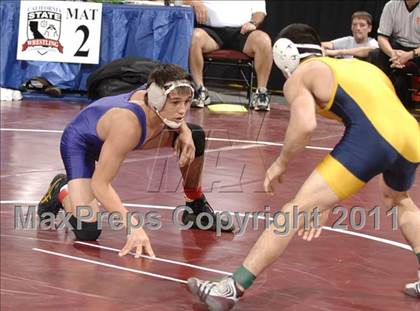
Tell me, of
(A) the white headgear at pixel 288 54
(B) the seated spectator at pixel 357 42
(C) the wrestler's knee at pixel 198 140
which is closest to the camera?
(A) the white headgear at pixel 288 54

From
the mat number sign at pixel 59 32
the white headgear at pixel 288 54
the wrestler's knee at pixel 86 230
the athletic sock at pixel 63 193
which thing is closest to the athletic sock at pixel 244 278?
the white headgear at pixel 288 54

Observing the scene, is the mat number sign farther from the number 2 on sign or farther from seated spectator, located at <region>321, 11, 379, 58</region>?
seated spectator, located at <region>321, 11, 379, 58</region>

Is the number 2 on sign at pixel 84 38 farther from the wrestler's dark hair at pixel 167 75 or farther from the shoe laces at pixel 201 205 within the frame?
the wrestler's dark hair at pixel 167 75

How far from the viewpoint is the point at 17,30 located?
942cm

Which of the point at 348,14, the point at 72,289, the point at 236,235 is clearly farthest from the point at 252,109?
the point at 72,289

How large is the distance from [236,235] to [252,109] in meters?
4.70

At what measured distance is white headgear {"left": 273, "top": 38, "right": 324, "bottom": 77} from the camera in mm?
3730

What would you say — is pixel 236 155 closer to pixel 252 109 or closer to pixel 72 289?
pixel 252 109

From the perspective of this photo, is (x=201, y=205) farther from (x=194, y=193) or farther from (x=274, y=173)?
(x=274, y=173)

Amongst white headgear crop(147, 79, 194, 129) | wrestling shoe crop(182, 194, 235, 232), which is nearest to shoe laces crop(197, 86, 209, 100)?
wrestling shoe crop(182, 194, 235, 232)

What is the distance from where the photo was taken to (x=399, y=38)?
920cm

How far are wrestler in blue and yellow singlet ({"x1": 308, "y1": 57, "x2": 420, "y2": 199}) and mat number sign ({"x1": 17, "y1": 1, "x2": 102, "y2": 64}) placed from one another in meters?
5.98

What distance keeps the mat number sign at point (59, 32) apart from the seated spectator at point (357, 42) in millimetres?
2414

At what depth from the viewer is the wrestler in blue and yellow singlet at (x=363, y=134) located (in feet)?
11.6
